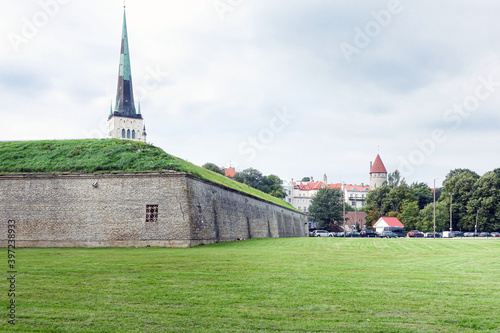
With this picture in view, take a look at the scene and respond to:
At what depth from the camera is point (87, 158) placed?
102 ft

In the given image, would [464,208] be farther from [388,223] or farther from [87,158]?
[87,158]

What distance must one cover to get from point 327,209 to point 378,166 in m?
59.5

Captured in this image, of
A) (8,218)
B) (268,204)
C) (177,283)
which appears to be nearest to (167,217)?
(8,218)

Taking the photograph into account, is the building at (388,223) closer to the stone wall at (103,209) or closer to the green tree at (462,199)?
the green tree at (462,199)

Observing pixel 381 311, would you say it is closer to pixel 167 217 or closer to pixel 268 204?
pixel 167 217

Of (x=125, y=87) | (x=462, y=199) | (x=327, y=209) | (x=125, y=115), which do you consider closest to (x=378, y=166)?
(x=327, y=209)

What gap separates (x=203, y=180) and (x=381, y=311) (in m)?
24.3

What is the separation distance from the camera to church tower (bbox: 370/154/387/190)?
167m

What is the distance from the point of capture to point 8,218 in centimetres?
2986

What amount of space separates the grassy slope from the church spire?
83756 millimetres

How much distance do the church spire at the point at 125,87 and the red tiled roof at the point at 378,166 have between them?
91.9m

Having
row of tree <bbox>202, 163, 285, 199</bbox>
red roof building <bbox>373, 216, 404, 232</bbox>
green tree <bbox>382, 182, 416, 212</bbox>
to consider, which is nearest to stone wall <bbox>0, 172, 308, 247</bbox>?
red roof building <bbox>373, 216, 404, 232</bbox>

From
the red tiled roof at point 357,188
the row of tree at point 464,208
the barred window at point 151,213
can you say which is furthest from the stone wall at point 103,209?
the red tiled roof at point 357,188

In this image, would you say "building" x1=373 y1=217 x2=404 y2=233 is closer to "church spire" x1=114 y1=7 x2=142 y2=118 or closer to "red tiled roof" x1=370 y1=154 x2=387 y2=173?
"red tiled roof" x1=370 y1=154 x2=387 y2=173
